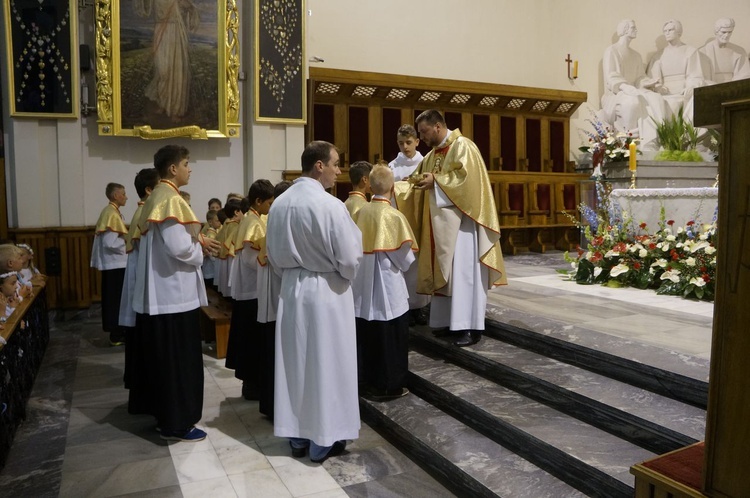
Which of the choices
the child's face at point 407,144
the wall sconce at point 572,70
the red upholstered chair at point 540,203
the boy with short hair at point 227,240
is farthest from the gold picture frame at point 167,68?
the wall sconce at point 572,70

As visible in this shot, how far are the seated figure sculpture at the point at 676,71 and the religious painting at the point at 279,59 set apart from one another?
18.8 feet

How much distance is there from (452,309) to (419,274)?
387 mm

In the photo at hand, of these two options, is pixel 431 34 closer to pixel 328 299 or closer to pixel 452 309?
pixel 452 309

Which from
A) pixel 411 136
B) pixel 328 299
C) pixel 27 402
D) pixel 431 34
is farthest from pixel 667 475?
pixel 431 34

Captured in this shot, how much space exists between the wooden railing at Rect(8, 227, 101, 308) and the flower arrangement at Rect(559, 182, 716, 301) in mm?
5772

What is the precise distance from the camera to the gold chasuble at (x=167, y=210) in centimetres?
356

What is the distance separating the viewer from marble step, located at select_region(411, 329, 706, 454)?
2.96m

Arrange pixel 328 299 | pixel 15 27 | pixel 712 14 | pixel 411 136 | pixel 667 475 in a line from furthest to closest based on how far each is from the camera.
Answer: pixel 712 14
pixel 15 27
pixel 411 136
pixel 328 299
pixel 667 475

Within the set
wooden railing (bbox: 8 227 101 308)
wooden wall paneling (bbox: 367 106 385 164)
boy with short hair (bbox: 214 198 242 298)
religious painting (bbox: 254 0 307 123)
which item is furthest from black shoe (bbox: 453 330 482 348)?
wooden wall paneling (bbox: 367 106 385 164)

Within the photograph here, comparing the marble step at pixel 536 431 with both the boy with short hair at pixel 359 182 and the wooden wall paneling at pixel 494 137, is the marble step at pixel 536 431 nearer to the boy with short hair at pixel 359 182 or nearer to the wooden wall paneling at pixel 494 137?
the boy with short hair at pixel 359 182

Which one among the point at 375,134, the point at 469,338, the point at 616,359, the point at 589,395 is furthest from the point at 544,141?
the point at 589,395

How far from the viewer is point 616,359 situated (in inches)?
142

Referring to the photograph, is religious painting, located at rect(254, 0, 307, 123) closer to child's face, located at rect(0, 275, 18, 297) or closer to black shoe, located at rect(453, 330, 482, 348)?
child's face, located at rect(0, 275, 18, 297)

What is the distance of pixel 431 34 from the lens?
11.3 metres
